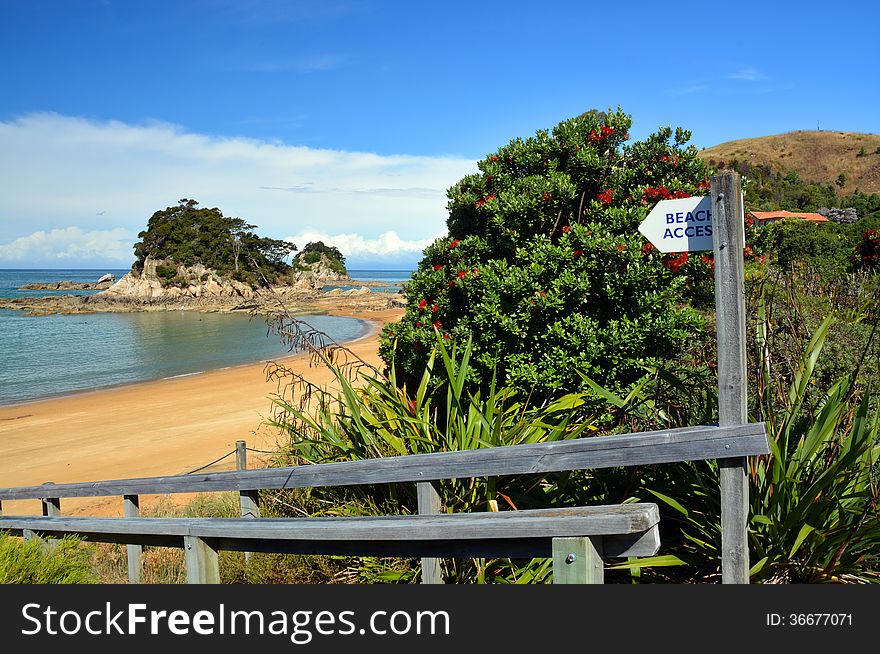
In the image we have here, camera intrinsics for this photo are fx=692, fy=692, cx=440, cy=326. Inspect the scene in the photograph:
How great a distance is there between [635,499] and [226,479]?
2.25 metres

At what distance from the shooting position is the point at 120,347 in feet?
121

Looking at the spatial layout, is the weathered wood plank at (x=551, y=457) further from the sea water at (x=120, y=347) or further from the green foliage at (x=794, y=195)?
the green foliage at (x=794, y=195)

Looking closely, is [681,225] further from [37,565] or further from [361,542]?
[37,565]

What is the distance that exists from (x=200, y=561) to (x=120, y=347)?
37452 millimetres

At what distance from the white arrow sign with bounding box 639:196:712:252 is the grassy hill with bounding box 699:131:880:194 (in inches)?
3600

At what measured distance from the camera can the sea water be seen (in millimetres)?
26875

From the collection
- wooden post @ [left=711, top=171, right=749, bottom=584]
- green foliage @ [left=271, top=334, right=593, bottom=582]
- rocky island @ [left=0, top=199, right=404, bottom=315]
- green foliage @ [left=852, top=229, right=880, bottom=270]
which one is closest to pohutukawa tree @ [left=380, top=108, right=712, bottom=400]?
green foliage @ [left=271, top=334, right=593, bottom=582]

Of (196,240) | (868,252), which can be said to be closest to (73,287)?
(196,240)

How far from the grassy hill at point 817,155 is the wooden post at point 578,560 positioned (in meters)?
92.8

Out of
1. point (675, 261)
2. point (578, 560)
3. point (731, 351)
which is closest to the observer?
point (578, 560)

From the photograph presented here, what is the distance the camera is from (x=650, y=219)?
3205 millimetres

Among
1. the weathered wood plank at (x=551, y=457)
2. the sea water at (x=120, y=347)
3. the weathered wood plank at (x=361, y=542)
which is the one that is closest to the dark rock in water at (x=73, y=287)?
the sea water at (x=120, y=347)

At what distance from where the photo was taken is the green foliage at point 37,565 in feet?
11.9

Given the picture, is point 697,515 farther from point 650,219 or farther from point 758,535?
point 650,219
